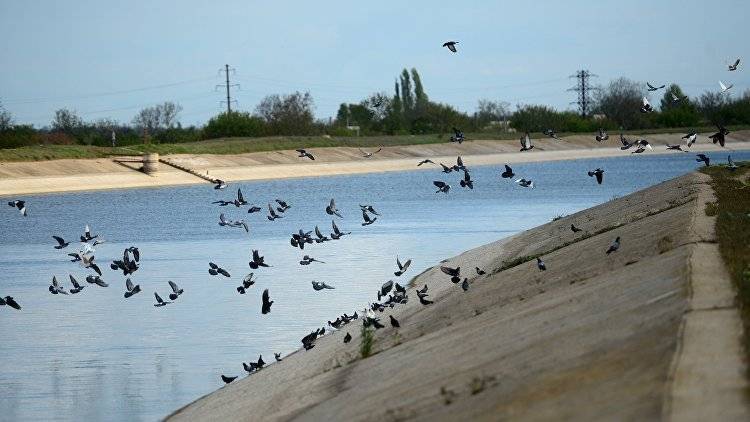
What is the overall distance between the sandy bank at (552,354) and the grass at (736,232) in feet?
0.60

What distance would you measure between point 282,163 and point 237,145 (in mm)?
4742

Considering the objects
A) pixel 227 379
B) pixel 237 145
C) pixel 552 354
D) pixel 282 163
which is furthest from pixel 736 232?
pixel 237 145

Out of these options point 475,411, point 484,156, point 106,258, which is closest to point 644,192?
point 106,258

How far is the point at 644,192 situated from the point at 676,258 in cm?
2274

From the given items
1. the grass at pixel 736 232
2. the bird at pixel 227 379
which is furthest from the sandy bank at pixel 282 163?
the bird at pixel 227 379

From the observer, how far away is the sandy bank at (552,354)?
9367 mm

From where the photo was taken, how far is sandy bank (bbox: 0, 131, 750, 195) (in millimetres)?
77312

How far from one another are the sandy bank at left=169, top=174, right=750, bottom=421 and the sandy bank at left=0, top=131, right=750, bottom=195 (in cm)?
5688

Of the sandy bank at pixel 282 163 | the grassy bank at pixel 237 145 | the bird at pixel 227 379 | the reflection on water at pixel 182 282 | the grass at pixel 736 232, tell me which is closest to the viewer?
the grass at pixel 736 232

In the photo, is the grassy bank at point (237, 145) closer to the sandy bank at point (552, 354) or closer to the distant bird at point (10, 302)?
the distant bird at point (10, 302)

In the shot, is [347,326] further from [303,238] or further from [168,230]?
[168,230]

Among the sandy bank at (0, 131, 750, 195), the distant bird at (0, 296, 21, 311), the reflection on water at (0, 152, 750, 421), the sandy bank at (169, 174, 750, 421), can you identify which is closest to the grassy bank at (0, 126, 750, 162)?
the sandy bank at (0, 131, 750, 195)

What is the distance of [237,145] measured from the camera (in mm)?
102562

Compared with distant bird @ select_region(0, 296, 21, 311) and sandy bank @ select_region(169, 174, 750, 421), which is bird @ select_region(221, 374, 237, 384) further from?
distant bird @ select_region(0, 296, 21, 311)
